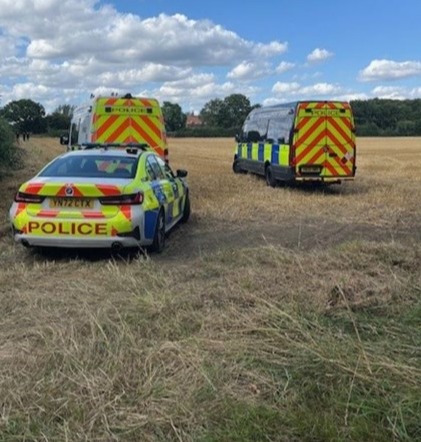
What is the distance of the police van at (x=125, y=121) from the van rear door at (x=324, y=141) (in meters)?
3.50

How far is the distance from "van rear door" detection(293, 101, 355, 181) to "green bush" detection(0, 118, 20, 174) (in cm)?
751

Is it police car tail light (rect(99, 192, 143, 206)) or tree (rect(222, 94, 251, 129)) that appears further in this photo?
tree (rect(222, 94, 251, 129))

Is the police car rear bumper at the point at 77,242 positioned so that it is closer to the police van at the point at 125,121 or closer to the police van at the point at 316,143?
the police van at the point at 125,121

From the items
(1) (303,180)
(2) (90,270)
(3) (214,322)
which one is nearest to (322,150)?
(1) (303,180)

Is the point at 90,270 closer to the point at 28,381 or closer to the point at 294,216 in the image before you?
the point at 28,381

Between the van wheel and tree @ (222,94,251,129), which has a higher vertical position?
tree @ (222,94,251,129)

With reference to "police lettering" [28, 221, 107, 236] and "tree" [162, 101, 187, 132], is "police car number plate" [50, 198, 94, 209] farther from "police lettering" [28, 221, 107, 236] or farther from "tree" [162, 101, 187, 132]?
"tree" [162, 101, 187, 132]

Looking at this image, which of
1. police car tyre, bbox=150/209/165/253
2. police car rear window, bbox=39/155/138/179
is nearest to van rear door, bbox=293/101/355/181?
police car tyre, bbox=150/209/165/253

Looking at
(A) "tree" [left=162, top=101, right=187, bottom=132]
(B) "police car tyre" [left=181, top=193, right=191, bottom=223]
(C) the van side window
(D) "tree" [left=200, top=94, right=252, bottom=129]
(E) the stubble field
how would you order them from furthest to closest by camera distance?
(D) "tree" [left=200, top=94, right=252, bottom=129], (A) "tree" [left=162, top=101, right=187, bottom=132], (B) "police car tyre" [left=181, top=193, right=191, bottom=223], (C) the van side window, (E) the stubble field

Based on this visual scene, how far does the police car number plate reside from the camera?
24.5 feet

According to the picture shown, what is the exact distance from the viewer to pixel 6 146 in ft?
54.9

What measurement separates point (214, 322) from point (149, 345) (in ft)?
1.85

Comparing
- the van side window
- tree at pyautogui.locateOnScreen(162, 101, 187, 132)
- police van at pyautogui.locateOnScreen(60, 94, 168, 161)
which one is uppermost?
tree at pyautogui.locateOnScreen(162, 101, 187, 132)

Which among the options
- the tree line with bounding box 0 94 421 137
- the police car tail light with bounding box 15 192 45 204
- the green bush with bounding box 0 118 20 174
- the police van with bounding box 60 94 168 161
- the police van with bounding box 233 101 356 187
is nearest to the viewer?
the police car tail light with bounding box 15 192 45 204
